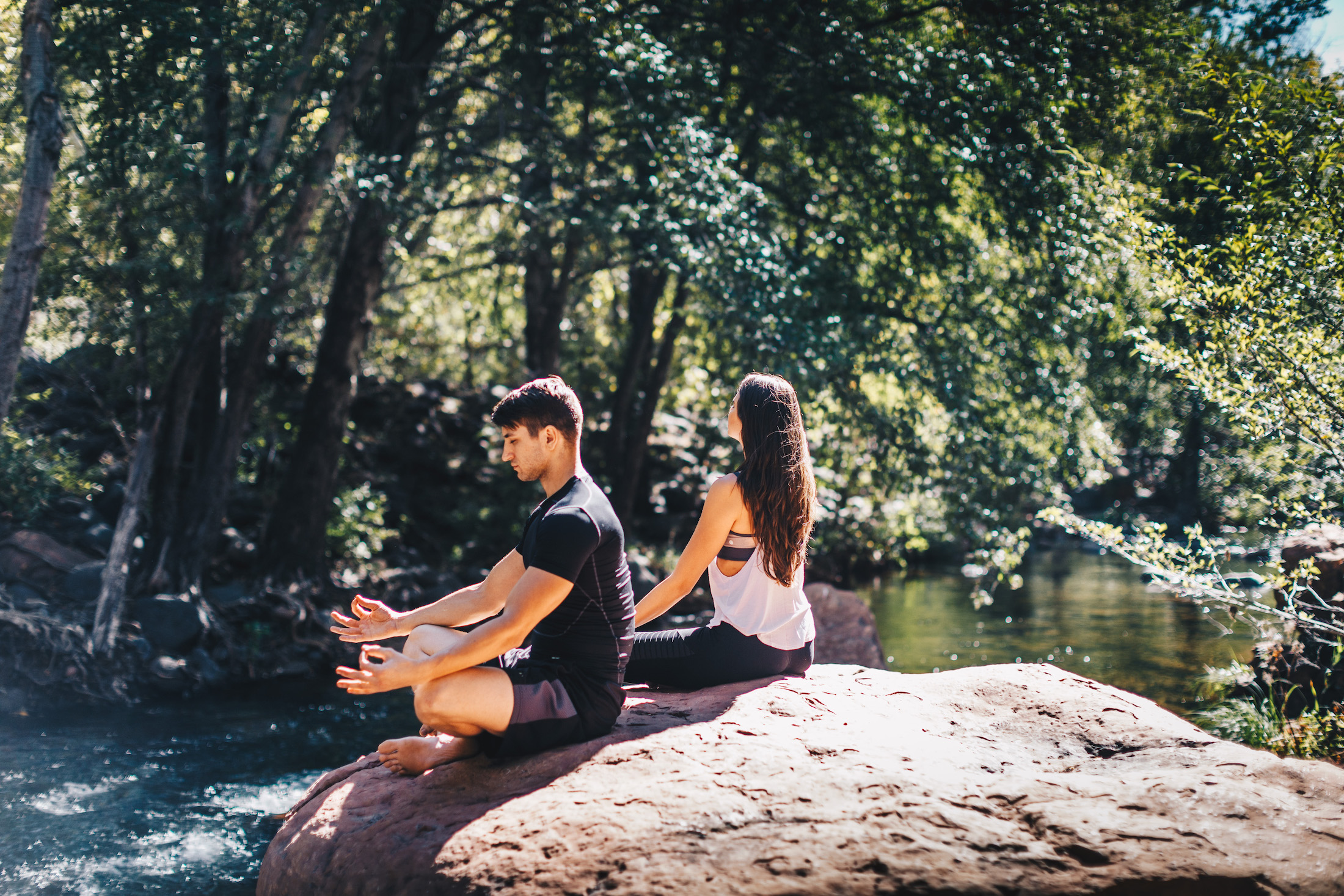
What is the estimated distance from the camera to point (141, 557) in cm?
1056

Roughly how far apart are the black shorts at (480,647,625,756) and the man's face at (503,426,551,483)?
32.6 inches

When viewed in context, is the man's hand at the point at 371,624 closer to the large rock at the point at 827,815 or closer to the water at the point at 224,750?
the large rock at the point at 827,815

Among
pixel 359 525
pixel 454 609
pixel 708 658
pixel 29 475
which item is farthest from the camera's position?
pixel 359 525

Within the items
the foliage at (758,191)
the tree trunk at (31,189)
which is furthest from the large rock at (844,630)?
the tree trunk at (31,189)

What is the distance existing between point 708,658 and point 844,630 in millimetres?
5683

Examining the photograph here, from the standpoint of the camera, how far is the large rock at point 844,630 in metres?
9.72

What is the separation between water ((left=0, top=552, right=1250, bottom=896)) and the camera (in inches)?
215

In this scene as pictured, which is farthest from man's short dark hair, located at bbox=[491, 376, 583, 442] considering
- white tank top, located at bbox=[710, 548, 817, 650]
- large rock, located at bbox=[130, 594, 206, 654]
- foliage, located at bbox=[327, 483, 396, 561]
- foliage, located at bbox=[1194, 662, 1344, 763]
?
foliage, located at bbox=[327, 483, 396, 561]

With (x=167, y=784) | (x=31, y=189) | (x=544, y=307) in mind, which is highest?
(x=544, y=307)

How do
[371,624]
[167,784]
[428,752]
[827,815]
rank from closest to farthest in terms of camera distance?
[827,815]
[428,752]
[371,624]
[167,784]

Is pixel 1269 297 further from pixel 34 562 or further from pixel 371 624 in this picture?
pixel 34 562

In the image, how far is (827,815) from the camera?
3109mm

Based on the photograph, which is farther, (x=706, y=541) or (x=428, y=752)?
(x=706, y=541)

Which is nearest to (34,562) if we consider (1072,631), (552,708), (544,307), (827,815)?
(544,307)
